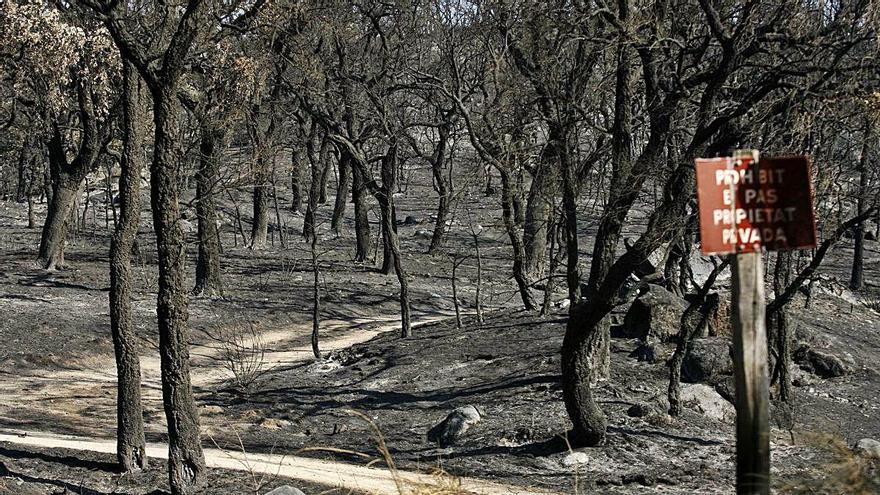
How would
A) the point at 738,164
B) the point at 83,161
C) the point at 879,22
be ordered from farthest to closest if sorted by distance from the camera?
the point at 83,161
the point at 879,22
the point at 738,164

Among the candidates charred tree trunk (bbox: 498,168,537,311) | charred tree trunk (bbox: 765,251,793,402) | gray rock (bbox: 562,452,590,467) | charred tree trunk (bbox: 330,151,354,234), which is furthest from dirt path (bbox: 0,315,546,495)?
charred tree trunk (bbox: 330,151,354,234)

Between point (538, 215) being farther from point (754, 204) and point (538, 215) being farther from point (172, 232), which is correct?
point (754, 204)

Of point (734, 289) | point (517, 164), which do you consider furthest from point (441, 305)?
point (734, 289)

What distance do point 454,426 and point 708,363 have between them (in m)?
3.86

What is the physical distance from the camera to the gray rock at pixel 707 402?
47.4 ft

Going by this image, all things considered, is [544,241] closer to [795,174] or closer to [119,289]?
[119,289]

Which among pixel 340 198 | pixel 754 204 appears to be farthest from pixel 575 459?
pixel 340 198

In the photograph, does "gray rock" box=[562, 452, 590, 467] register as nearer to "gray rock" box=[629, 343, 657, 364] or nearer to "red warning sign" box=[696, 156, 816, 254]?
"gray rock" box=[629, 343, 657, 364]

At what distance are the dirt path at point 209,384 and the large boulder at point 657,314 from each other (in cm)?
636

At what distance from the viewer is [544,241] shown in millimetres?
26625

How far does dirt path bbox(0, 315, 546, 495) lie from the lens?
11430 mm

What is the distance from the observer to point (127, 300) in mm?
11578

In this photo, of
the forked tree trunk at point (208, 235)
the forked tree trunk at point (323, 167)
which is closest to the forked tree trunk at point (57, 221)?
the forked tree trunk at point (208, 235)

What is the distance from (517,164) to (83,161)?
12.7 m
